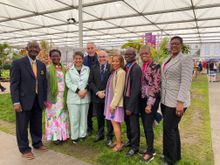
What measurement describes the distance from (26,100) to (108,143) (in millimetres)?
1434

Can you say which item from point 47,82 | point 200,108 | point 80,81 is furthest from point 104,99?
point 200,108

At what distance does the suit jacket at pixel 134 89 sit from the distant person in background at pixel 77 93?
2.78 ft

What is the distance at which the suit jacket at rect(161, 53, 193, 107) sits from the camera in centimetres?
246

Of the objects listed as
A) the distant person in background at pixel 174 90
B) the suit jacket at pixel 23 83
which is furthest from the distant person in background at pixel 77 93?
the distant person in background at pixel 174 90

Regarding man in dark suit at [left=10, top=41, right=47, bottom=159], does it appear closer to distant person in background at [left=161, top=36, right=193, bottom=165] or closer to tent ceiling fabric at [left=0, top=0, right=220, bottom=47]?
distant person in background at [left=161, top=36, right=193, bottom=165]

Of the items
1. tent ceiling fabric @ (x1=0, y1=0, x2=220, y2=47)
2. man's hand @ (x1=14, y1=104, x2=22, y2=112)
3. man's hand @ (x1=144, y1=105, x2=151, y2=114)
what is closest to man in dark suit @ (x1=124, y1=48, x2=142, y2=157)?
man's hand @ (x1=144, y1=105, x2=151, y2=114)

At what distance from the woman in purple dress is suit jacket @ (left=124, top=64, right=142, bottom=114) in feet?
0.51

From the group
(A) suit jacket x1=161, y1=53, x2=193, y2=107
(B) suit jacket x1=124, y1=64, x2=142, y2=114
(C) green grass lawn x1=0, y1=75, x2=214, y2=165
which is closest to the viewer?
(A) suit jacket x1=161, y1=53, x2=193, y2=107

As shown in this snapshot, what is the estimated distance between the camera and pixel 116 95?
302 cm

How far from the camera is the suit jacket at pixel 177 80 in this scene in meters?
2.46

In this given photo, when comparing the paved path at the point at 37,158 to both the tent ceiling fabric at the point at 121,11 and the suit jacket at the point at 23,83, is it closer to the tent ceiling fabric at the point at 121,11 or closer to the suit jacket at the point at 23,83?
the suit jacket at the point at 23,83

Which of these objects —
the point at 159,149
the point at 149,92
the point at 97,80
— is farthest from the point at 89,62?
the point at 159,149

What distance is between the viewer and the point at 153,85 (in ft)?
8.98

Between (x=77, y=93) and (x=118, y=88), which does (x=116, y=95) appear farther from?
(x=77, y=93)
